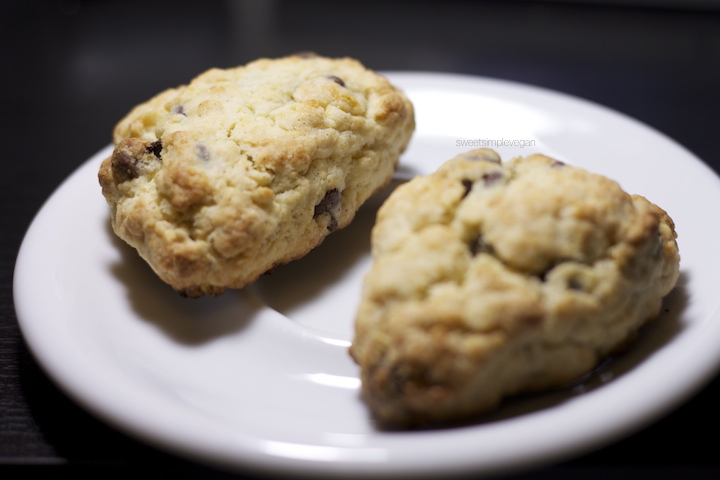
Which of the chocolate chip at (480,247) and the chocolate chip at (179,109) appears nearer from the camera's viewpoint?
the chocolate chip at (480,247)

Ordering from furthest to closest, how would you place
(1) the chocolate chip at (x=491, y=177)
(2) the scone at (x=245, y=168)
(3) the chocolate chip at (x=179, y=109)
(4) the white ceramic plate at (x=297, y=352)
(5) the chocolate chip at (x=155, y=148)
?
(3) the chocolate chip at (x=179, y=109) < (5) the chocolate chip at (x=155, y=148) < (2) the scone at (x=245, y=168) < (1) the chocolate chip at (x=491, y=177) < (4) the white ceramic plate at (x=297, y=352)

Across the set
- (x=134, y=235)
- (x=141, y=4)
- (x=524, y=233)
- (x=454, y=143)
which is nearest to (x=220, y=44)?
(x=141, y=4)

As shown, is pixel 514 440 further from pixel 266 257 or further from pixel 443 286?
pixel 266 257

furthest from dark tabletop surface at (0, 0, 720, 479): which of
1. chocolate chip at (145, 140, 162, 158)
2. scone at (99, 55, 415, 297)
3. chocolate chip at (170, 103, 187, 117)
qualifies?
chocolate chip at (170, 103, 187, 117)

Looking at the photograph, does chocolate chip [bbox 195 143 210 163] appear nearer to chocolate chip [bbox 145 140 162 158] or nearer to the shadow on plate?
chocolate chip [bbox 145 140 162 158]

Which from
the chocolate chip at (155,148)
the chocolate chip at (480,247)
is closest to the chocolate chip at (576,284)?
the chocolate chip at (480,247)

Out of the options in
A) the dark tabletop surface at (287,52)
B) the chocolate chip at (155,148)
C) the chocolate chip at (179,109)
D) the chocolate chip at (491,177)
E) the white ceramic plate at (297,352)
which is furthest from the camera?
the dark tabletop surface at (287,52)

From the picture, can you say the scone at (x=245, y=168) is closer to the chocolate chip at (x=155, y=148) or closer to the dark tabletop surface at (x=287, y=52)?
the chocolate chip at (x=155, y=148)
